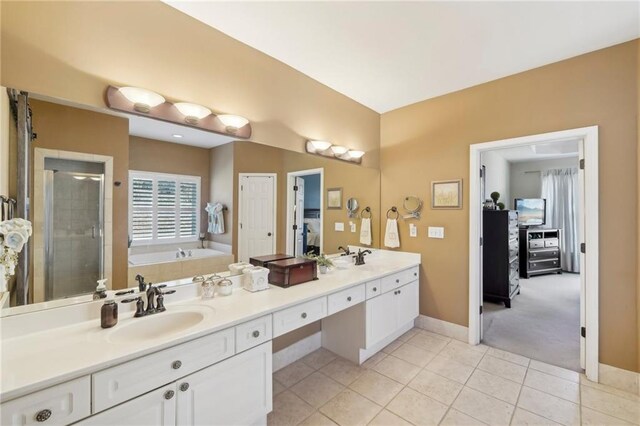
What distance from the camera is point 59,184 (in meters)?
1.40

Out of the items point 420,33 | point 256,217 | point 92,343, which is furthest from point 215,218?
point 420,33

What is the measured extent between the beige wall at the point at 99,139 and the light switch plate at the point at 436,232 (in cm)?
281

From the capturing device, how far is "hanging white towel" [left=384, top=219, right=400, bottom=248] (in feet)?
10.9

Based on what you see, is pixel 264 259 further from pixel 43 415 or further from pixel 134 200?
pixel 43 415

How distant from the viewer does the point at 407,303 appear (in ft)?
9.61

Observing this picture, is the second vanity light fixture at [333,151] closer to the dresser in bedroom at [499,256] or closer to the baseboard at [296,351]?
the baseboard at [296,351]

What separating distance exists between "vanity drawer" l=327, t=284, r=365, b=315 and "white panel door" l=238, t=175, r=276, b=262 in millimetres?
651

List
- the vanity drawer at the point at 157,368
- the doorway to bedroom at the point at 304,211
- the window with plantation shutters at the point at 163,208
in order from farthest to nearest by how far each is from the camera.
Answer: the doorway to bedroom at the point at 304,211 < the window with plantation shutters at the point at 163,208 < the vanity drawer at the point at 157,368

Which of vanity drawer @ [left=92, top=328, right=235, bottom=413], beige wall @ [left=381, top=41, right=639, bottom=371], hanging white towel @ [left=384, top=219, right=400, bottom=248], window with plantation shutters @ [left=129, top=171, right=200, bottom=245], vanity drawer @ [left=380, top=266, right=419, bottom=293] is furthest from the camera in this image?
hanging white towel @ [left=384, top=219, right=400, bottom=248]

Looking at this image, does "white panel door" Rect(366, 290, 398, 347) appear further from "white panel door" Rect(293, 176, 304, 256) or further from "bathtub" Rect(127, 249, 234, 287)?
"bathtub" Rect(127, 249, 234, 287)

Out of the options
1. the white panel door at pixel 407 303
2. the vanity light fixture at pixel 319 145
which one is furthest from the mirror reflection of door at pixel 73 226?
the white panel door at pixel 407 303

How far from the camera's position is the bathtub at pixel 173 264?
5.54 ft

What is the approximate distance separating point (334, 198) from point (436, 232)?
119cm

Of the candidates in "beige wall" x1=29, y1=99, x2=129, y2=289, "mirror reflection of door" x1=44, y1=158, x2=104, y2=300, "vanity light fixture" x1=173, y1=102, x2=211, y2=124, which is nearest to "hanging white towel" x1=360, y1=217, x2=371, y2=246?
"vanity light fixture" x1=173, y1=102, x2=211, y2=124
